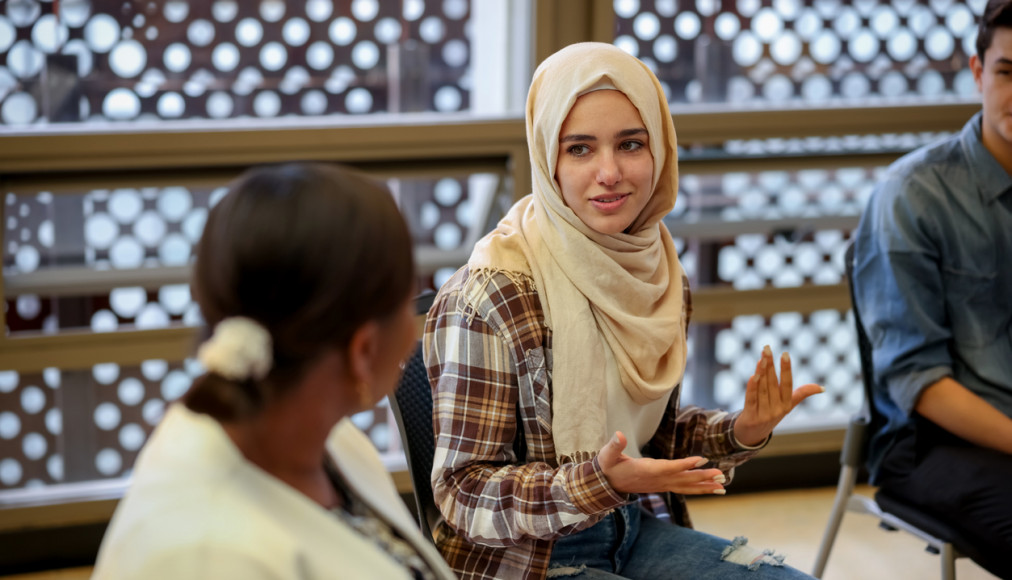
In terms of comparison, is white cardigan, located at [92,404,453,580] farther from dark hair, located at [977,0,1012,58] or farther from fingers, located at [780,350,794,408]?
dark hair, located at [977,0,1012,58]

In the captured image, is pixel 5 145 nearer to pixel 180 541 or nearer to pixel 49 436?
pixel 49 436

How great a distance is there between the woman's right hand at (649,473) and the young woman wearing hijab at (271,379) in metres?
0.44

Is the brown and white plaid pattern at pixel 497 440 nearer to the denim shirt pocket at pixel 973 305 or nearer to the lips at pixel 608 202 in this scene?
the lips at pixel 608 202

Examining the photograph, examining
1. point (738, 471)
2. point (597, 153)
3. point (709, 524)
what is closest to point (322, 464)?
point (597, 153)

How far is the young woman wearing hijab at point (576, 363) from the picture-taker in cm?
150

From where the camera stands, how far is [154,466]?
93cm

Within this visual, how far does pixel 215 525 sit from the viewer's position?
2.81 ft

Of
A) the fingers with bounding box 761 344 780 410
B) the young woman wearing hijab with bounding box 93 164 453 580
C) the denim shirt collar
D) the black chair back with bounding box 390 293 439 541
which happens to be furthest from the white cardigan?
the denim shirt collar

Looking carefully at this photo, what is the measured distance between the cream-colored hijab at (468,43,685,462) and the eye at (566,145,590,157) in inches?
1.0

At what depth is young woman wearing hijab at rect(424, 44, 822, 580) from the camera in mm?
1503

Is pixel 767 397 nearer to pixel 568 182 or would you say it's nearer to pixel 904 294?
pixel 568 182

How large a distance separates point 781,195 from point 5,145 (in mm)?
2232

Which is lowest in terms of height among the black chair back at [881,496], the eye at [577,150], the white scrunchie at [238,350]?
the black chair back at [881,496]

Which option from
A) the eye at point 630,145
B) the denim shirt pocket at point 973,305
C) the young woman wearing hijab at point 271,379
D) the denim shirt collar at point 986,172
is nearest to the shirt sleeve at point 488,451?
the eye at point 630,145
